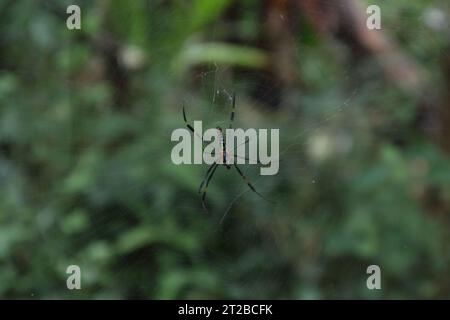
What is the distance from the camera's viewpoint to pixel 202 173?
1.28 metres

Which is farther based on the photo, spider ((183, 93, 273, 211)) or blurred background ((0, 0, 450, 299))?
blurred background ((0, 0, 450, 299))

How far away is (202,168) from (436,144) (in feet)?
1.21

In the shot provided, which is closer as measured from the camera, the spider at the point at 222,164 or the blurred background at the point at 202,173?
the spider at the point at 222,164

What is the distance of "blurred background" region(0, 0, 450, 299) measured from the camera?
1306mm

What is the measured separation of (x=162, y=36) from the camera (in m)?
1.30

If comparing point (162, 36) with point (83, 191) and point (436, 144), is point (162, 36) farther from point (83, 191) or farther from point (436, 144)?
point (436, 144)

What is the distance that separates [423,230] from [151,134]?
0.43m

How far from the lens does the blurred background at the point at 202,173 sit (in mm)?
1306

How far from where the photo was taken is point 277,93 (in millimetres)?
1342
